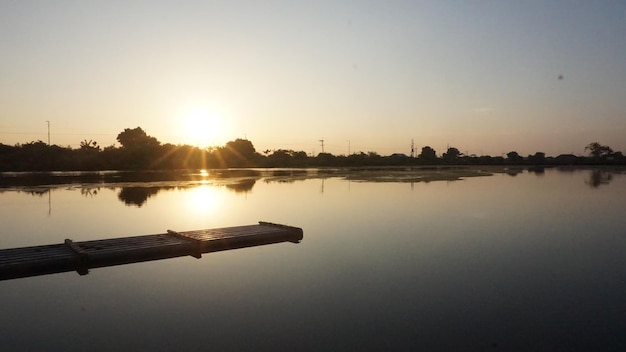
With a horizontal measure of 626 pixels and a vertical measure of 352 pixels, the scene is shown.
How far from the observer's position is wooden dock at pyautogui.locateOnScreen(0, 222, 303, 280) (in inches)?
491

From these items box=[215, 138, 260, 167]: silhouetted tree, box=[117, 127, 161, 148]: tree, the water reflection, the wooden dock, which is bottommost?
the wooden dock

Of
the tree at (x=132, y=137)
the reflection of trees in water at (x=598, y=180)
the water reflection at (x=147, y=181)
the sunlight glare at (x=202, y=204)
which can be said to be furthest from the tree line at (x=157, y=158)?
the reflection of trees in water at (x=598, y=180)

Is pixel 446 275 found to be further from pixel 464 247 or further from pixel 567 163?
pixel 567 163

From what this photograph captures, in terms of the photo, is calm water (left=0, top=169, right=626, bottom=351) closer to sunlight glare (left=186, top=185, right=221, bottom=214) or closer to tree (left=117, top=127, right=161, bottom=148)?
sunlight glare (left=186, top=185, right=221, bottom=214)

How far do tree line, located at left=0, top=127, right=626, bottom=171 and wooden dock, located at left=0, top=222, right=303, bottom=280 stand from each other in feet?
307

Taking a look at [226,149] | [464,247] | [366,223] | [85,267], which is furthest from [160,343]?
[226,149]

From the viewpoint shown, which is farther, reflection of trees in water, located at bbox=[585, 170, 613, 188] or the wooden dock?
reflection of trees in water, located at bbox=[585, 170, 613, 188]

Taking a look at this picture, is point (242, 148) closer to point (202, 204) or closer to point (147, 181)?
point (147, 181)

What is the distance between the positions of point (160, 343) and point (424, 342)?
4.85 m

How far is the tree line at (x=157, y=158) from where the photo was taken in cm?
9806

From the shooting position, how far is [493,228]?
820 inches

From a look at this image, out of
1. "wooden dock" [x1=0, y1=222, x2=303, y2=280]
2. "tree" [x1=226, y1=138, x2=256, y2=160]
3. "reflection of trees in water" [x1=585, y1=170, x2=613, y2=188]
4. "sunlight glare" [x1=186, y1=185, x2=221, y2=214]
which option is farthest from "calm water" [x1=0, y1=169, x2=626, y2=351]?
"tree" [x1=226, y1=138, x2=256, y2=160]

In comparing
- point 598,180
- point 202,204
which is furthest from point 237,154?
point 202,204

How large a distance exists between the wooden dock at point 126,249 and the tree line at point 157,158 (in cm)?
9363
